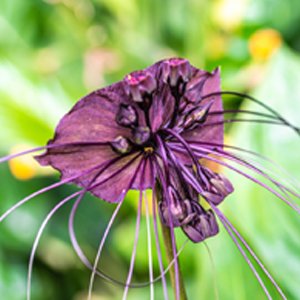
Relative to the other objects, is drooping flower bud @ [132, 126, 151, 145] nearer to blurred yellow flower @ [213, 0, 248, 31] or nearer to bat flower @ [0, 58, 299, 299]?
bat flower @ [0, 58, 299, 299]

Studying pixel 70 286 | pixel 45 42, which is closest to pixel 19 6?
pixel 45 42

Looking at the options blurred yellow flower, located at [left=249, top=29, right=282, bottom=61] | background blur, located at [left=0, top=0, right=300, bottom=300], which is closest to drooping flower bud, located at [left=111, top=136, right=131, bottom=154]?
background blur, located at [left=0, top=0, right=300, bottom=300]

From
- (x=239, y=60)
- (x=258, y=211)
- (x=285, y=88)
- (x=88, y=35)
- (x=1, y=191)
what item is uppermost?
(x=88, y=35)

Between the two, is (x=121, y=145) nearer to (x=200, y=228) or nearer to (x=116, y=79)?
(x=200, y=228)

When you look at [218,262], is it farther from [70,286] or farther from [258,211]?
[70,286]

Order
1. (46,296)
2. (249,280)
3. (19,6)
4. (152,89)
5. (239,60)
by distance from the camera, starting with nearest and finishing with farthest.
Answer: (152,89), (249,280), (46,296), (239,60), (19,6)

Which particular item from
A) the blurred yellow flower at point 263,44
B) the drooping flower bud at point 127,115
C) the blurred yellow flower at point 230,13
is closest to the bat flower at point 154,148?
the drooping flower bud at point 127,115

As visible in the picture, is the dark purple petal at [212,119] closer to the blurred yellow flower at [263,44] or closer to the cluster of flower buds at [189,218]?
the cluster of flower buds at [189,218]
